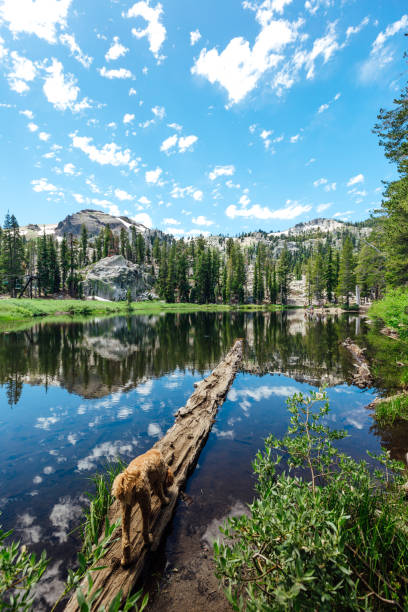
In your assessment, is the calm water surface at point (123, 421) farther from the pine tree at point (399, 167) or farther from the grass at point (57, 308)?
the grass at point (57, 308)

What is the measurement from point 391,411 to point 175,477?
25.8ft

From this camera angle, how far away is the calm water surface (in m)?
5.47

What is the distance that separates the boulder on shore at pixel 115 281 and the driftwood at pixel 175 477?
89197mm

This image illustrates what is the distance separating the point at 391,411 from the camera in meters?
9.04

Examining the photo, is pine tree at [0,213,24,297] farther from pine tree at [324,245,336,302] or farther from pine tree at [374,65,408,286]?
pine tree at [324,245,336,302]

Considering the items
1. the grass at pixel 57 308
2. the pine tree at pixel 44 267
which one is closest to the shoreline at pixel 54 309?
the grass at pixel 57 308

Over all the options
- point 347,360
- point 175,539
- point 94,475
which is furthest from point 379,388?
point 94,475

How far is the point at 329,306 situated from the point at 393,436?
286 feet

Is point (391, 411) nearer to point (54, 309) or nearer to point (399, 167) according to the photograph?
point (399, 167)

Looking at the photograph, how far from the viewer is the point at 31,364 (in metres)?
16.8

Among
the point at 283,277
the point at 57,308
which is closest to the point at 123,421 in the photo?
the point at 57,308

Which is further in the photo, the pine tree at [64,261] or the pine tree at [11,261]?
the pine tree at [64,261]

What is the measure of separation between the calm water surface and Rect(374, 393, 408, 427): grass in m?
0.39

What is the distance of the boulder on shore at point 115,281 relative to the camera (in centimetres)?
9331
